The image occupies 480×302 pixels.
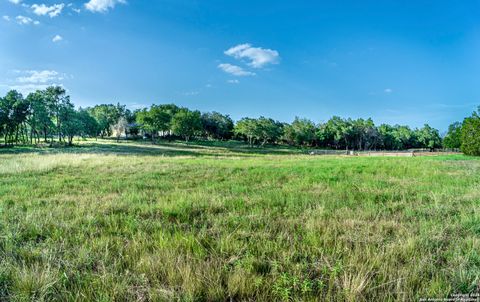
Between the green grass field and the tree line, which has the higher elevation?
the tree line

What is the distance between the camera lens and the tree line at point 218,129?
214ft

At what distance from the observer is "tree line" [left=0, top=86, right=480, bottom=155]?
6519cm

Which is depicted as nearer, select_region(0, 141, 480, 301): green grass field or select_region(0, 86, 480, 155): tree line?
select_region(0, 141, 480, 301): green grass field

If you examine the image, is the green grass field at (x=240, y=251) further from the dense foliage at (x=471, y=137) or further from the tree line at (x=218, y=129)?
the tree line at (x=218, y=129)

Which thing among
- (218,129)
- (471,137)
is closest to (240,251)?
(471,137)

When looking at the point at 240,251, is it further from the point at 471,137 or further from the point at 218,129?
the point at 218,129

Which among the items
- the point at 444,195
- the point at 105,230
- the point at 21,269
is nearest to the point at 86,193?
the point at 105,230

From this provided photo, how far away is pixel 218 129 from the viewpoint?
114 m

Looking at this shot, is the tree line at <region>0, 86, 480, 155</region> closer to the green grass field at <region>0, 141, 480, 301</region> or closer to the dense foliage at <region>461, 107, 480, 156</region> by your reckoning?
the dense foliage at <region>461, 107, 480, 156</region>

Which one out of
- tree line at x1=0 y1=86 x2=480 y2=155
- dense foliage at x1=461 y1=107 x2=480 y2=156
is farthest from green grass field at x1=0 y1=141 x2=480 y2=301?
tree line at x1=0 y1=86 x2=480 y2=155

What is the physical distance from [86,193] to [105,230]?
5028mm

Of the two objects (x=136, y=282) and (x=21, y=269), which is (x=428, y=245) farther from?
(x=21, y=269)

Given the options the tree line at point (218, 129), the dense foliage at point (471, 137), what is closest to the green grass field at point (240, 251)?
the dense foliage at point (471, 137)

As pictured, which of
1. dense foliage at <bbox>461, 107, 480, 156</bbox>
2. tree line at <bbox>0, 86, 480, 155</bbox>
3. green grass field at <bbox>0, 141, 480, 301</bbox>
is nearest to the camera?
green grass field at <bbox>0, 141, 480, 301</bbox>
